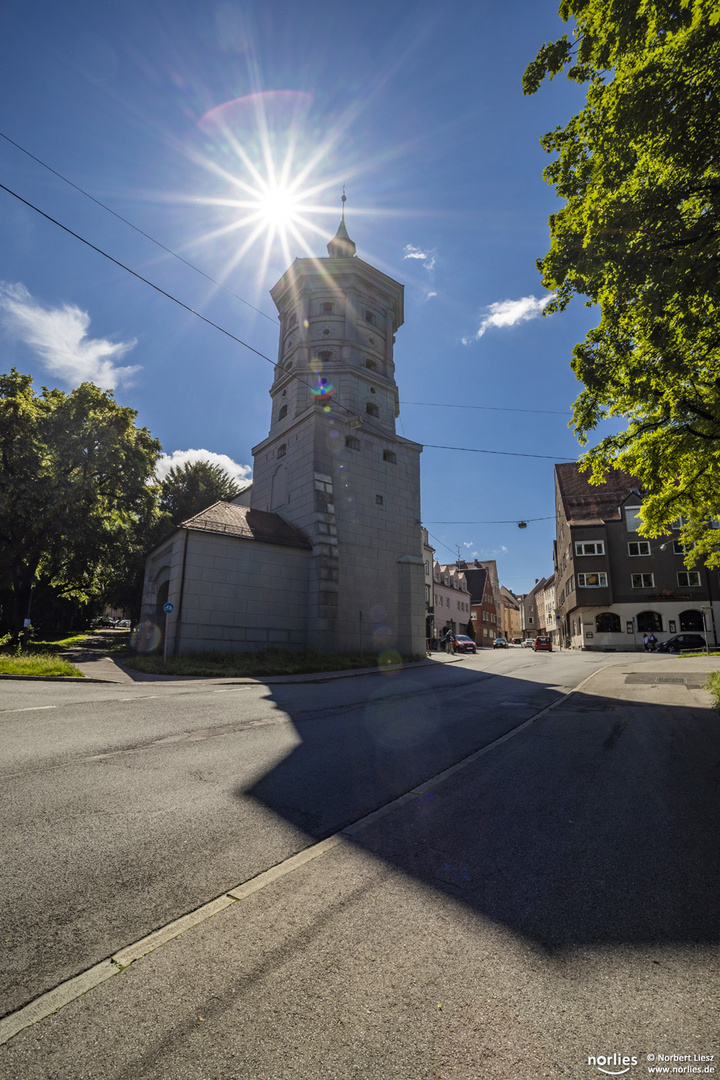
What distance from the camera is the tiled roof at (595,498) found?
50.8m

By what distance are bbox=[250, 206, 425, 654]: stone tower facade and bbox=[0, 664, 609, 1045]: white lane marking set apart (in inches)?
773

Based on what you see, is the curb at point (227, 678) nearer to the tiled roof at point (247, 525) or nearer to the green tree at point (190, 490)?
the tiled roof at point (247, 525)

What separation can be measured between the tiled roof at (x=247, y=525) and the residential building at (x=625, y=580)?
3293 cm

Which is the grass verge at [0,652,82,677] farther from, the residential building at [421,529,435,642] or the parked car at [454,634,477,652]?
the residential building at [421,529,435,642]

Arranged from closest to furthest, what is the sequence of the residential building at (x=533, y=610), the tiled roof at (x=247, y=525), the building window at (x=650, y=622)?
the tiled roof at (x=247, y=525), the building window at (x=650, y=622), the residential building at (x=533, y=610)

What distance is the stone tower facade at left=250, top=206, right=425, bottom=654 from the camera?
83.7 feet

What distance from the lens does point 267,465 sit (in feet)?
99.0

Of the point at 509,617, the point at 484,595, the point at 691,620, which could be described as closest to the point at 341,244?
the point at 691,620

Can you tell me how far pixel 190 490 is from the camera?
40.5 m

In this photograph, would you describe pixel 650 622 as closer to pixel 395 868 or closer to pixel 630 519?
pixel 630 519

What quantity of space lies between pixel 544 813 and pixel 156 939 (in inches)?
129

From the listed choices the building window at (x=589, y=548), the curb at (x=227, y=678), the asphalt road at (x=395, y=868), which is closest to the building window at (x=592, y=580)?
the building window at (x=589, y=548)

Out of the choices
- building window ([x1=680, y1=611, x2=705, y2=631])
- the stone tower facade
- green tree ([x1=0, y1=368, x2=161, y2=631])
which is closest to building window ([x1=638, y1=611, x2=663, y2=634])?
building window ([x1=680, y1=611, x2=705, y2=631])

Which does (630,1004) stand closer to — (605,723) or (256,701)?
(605,723)
